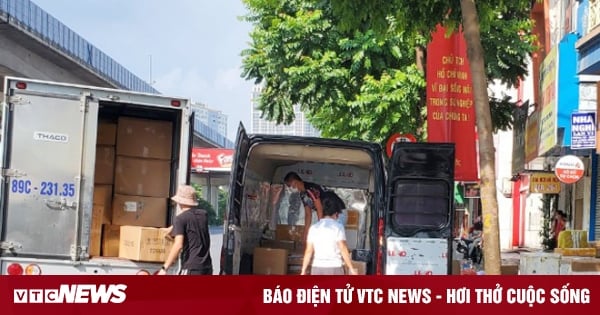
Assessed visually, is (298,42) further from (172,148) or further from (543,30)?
(543,30)

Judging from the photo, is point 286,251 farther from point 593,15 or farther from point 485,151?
point 593,15

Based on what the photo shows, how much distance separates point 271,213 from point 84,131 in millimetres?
4225

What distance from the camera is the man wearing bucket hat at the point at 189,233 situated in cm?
787

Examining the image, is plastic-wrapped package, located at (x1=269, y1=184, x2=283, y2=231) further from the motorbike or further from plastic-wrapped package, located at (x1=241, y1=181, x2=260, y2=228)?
the motorbike

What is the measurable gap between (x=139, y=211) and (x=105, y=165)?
25.1 inches

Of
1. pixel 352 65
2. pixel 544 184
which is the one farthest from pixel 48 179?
pixel 544 184

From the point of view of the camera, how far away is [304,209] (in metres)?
11.4

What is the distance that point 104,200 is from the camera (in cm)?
859

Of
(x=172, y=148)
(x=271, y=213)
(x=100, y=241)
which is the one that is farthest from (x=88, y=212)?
(x=271, y=213)

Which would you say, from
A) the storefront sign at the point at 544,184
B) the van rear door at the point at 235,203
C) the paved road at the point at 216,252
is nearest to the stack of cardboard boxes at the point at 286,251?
the paved road at the point at 216,252

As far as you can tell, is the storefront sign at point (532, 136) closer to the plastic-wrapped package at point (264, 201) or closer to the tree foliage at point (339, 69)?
the tree foliage at point (339, 69)

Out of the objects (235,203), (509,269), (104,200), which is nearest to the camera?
(104,200)

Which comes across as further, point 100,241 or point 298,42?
point 298,42

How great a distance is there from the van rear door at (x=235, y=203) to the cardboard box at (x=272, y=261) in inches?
37.1
